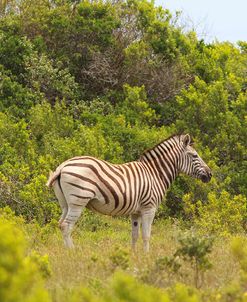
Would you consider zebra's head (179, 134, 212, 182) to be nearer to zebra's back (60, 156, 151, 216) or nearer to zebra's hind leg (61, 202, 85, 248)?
zebra's back (60, 156, 151, 216)

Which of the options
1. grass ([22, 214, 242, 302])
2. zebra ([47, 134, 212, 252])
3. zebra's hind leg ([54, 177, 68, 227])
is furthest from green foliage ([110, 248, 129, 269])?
zebra's hind leg ([54, 177, 68, 227])

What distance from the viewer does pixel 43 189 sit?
12727 mm

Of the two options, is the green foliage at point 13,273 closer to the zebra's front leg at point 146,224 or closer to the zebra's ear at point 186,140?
the zebra's front leg at point 146,224

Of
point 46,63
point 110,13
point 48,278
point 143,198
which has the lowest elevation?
point 48,278

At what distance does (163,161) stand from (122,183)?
1065 millimetres

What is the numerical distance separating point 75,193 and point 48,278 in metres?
2.72

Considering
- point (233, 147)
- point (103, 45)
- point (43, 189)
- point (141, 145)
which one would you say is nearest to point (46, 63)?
point (103, 45)

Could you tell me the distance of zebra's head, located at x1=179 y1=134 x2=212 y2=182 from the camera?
1112 cm

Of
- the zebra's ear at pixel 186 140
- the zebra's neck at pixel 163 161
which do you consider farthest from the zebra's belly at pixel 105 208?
the zebra's ear at pixel 186 140

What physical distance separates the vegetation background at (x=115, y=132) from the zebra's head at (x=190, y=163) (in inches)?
37.2

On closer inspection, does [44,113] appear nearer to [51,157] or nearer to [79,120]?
[79,120]

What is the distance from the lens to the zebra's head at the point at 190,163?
36.5ft

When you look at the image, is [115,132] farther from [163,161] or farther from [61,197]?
[61,197]

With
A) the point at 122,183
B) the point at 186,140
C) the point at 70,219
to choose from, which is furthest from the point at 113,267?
the point at 186,140
